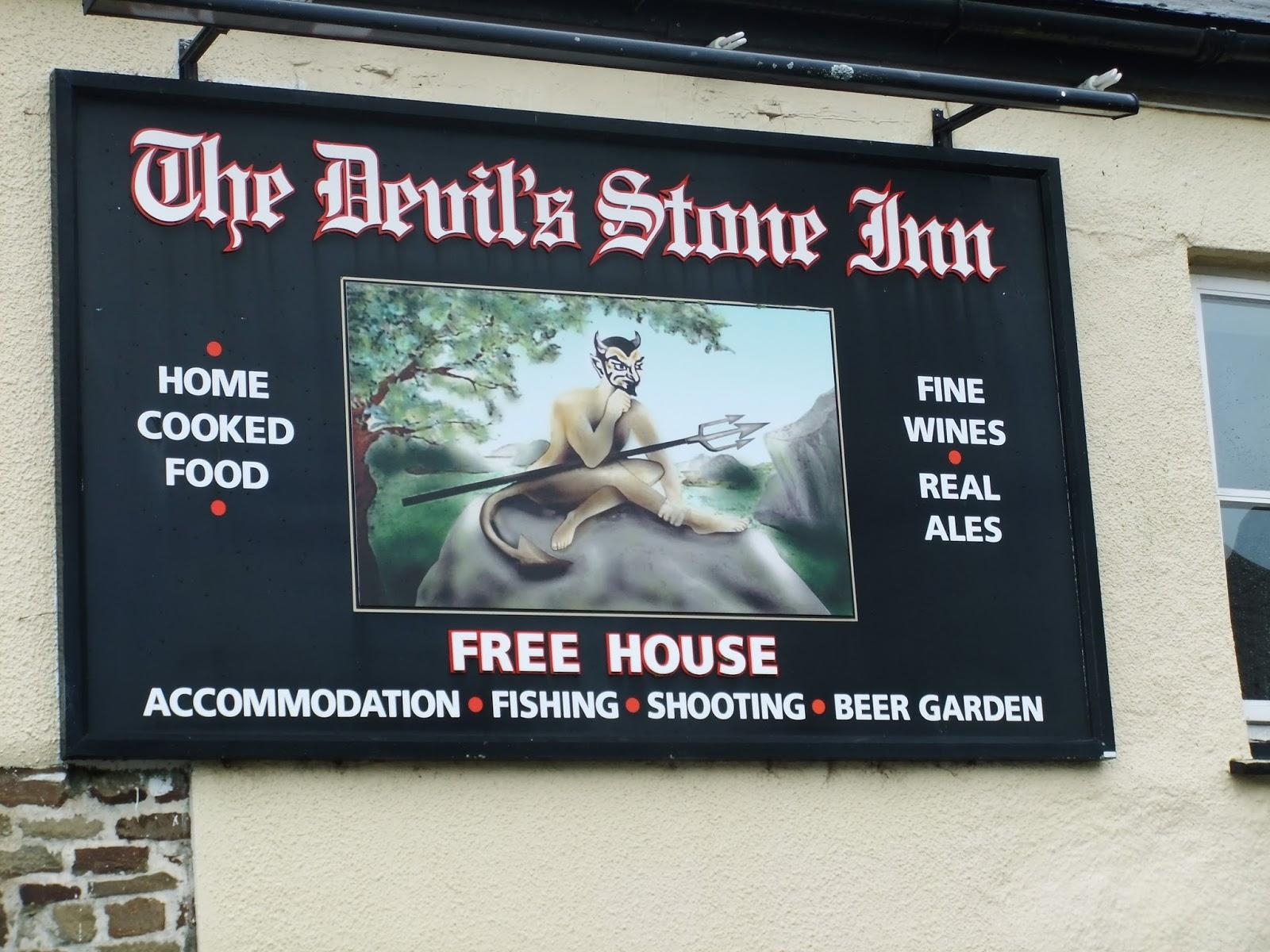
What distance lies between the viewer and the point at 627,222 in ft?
20.9

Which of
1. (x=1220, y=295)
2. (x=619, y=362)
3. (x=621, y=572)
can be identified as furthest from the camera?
(x=1220, y=295)

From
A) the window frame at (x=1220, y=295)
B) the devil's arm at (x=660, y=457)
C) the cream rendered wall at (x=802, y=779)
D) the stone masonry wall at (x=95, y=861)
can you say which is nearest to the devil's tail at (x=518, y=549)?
the devil's arm at (x=660, y=457)

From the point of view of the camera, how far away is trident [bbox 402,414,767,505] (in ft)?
19.4

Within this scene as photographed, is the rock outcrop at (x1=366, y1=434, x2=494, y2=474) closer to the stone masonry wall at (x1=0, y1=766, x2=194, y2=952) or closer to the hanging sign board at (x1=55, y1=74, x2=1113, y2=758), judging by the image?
the hanging sign board at (x1=55, y1=74, x2=1113, y2=758)

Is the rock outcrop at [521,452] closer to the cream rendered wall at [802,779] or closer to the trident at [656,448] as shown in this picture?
the trident at [656,448]

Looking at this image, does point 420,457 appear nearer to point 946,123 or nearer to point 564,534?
point 564,534

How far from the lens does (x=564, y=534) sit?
600 cm

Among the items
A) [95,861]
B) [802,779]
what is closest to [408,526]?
[95,861]

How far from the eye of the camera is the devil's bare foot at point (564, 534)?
5.98m

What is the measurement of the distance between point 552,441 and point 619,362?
348 millimetres

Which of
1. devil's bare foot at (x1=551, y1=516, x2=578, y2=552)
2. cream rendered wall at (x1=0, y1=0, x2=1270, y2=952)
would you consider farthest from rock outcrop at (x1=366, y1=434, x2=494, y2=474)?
cream rendered wall at (x1=0, y1=0, x2=1270, y2=952)

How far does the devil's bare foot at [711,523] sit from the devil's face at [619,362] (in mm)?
420

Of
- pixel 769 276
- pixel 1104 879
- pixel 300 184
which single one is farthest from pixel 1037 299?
pixel 300 184

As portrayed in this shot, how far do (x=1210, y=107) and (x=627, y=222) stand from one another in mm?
2322
